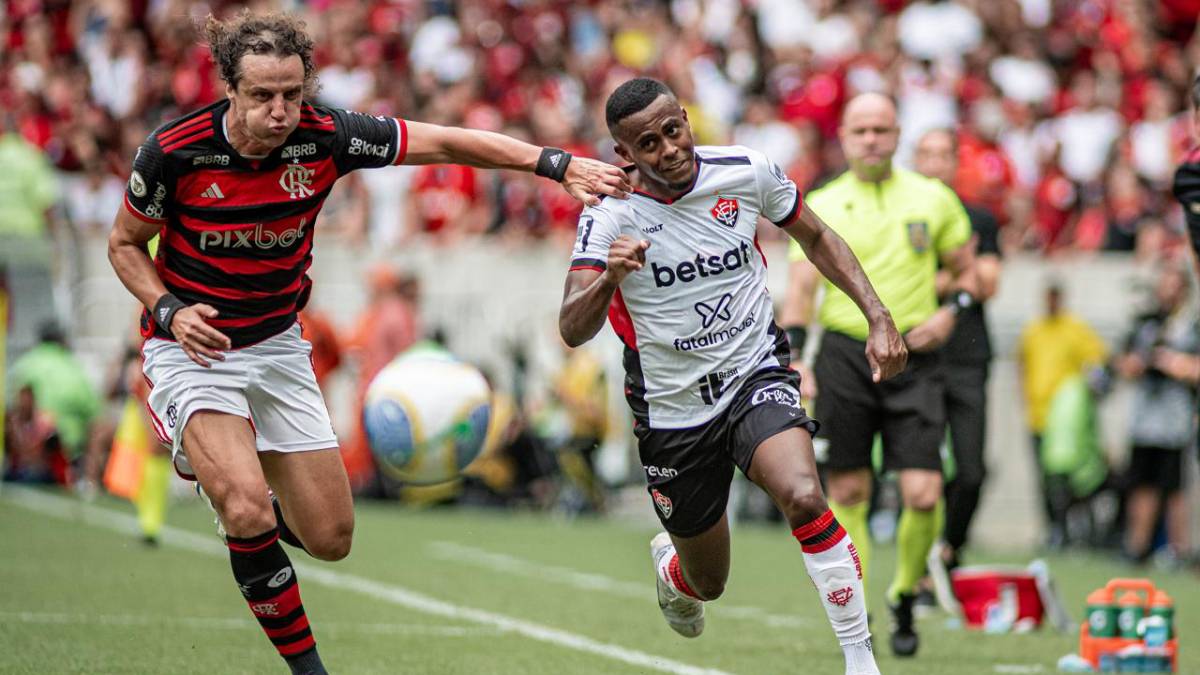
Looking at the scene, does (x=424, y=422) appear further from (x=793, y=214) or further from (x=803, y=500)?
(x=803, y=500)

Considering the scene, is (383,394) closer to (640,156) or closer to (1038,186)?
(640,156)

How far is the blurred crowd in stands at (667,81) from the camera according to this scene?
18.8 meters

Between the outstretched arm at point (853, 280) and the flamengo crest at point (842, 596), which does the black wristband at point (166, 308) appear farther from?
the flamengo crest at point (842, 596)

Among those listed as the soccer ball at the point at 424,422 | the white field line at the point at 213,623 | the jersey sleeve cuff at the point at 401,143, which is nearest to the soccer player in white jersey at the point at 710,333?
the jersey sleeve cuff at the point at 401,143

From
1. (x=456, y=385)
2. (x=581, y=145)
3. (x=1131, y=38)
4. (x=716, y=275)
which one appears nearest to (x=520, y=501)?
(x=581, y=145)

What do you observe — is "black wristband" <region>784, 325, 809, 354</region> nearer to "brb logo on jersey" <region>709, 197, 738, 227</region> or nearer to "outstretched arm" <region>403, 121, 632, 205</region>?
"brb logo on jersey" <region>709, 197, 738, 227</region>

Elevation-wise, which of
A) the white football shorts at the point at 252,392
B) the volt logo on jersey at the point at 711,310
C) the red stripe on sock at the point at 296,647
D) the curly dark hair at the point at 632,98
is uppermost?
the curly dark hair at the point at 632,98

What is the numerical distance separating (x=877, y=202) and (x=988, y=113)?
10.5 meters

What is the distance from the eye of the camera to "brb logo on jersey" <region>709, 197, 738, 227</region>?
22.1 feet

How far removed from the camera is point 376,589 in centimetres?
1104

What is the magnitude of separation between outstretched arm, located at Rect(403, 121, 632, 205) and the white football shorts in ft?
2.85

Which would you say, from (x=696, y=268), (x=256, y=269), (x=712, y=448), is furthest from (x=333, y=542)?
(x=696, y=268)

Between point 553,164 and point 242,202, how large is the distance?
113cm

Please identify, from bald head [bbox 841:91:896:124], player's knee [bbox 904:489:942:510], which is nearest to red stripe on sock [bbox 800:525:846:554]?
player's knee [bbox 904:489:942:510]
